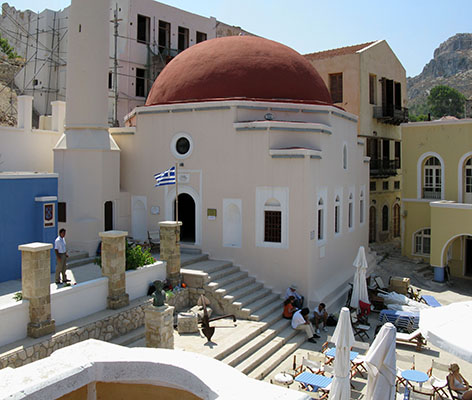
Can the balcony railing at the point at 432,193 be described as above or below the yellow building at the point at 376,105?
below

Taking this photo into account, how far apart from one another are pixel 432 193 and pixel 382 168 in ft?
15.7

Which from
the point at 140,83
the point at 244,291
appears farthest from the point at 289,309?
the point at 140,83

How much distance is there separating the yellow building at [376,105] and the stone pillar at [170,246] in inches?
613

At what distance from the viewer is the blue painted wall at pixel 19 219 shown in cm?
1164

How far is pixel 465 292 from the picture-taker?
59.9 feet

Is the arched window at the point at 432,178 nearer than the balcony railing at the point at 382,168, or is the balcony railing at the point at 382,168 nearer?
the arched window at the point at 432,178

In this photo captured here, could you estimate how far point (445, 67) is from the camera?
85.1 meters

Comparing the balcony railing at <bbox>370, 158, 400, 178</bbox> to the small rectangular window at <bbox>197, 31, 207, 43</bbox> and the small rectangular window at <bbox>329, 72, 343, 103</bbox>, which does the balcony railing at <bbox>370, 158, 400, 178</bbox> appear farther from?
the small rectangular window at <bbox>197, 31, 207, 43</bbox>

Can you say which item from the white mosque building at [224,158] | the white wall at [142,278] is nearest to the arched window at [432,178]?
the white mosque building at [224,158]

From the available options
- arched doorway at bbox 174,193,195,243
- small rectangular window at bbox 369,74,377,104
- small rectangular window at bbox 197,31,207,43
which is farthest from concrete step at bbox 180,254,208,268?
small rectangular window at bbox 197,31,207,43

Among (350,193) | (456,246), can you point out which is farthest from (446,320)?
(456,246)

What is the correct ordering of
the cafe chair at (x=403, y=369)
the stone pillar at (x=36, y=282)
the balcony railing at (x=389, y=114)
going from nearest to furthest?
1. the stone pillar at (x=36, y=282)
2. the cafe chair at (x=403, y=369)
3. the balcony railing at (x=389, y=114)

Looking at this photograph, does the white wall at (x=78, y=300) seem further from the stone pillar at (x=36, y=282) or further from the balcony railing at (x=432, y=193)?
the balcony railing at (x=432, y=193)

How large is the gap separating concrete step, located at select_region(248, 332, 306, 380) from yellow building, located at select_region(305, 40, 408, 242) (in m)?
15.2
